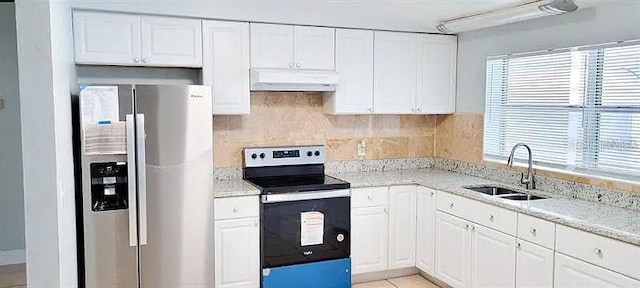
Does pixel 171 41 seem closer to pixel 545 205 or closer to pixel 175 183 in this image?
pixel 175 183

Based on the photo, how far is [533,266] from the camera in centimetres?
303

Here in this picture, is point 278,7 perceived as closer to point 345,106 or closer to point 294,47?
point 294,47

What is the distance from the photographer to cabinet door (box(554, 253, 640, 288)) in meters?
2.51

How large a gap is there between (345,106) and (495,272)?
1736 mm

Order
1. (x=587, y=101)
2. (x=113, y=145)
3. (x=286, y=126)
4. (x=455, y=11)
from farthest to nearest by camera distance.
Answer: (x=286, y=126), (x=455, y=11), (x=587, y=101), (x=113, y=145)

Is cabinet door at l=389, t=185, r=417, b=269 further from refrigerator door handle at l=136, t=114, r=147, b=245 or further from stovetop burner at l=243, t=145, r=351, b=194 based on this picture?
refrigerator door handle at l=136, t=114, r=147, b=245

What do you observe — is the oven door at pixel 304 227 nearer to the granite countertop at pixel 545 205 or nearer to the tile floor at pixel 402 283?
the granite countertop at pixel 545 205

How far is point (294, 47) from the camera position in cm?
399

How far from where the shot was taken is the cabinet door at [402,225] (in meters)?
4.12

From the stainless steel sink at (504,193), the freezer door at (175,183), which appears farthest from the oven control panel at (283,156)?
the stainless steel sink at (504,193)

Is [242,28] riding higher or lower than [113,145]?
higher

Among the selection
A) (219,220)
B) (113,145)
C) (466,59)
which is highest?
(466,59)

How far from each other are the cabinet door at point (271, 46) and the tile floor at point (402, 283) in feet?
6.16

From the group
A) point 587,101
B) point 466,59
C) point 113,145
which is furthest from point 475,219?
point 113,145
